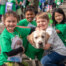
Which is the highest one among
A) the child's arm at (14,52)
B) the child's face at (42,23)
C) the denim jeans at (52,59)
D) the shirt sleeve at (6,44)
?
the child's face at (42,23)

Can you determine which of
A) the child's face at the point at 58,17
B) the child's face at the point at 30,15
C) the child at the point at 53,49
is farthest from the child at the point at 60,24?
the child at the point at 53,49

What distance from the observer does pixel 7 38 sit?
2496 mm

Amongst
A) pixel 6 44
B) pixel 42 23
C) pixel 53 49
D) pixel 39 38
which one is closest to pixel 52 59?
pixel 53 49

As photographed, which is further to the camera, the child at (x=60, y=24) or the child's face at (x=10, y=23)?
the child at (x=60, y=24)

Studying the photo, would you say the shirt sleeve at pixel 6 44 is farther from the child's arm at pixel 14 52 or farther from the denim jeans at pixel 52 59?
the denim jeans at pixel 52 59

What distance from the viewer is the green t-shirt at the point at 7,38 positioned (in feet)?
8.11

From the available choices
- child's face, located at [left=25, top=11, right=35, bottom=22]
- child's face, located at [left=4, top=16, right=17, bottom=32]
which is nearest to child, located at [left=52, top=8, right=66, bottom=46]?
child's face, located at [left=25, top=11, right=35, bottom=22]

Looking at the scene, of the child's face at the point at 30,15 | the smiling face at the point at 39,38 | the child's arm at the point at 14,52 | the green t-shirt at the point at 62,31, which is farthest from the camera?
the child's face at the point at 30,15

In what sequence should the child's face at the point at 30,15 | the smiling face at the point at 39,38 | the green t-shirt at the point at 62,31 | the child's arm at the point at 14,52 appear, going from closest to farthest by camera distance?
the smiling face at the point at 39,38 < the child's arm at the point at 14,52 < the green t-shirt at the point at 62,31 < the child's face at the point at 30,15

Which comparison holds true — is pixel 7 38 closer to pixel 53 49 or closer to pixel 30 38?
pixel 30 38

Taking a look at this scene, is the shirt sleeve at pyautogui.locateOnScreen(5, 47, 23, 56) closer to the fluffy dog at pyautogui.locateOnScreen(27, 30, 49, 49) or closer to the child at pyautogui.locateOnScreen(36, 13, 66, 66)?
the fluffy dog at pyautogui.locateOnScreen(27, 30, 49, 49)

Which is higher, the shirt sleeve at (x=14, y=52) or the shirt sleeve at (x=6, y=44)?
the shirt sleeve at (x=6, y=44)

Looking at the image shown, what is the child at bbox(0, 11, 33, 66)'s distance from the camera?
8.09 feet

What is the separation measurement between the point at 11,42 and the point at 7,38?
0.25 feet
